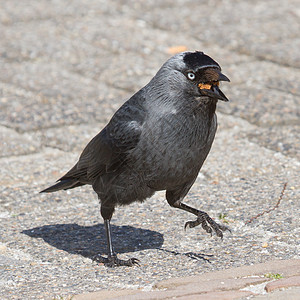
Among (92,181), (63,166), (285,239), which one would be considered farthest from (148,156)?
(63,166)

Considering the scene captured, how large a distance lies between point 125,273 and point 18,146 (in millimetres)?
2810

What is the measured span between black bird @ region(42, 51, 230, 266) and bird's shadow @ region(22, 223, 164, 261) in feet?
0.87

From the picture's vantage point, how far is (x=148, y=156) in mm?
4012

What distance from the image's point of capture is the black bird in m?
3.94

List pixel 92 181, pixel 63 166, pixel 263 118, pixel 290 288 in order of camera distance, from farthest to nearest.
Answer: pixel 263 118
pixel 63 166
pixel 92 181
pixel 290 288

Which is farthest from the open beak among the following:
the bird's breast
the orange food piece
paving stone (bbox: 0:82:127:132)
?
the orange food piece

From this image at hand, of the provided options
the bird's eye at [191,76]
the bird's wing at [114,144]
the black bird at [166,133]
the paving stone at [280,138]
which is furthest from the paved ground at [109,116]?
the bird's eye at [191,76]

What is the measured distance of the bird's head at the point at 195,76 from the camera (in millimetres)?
3873

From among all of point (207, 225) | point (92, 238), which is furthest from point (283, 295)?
point (92, 238)

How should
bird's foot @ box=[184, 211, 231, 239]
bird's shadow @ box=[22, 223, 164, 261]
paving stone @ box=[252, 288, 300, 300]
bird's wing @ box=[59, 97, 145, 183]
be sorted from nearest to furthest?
paving stone @ box=[252, 288, 300, 300] < bird's wing @ box=[59, 97, 145, 183] < bird's foot @ box=[184, 211, 231, 239] < bird's shadow @ box=[22, 223, 164, 261]

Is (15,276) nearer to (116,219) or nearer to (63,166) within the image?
(116,219)

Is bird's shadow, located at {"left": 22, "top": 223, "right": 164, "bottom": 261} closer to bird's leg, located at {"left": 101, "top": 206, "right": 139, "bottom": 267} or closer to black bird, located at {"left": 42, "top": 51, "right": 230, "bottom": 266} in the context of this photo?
bird's leg, located at {"left": 101, "top": 206, "right": 139, "bottom": 267}

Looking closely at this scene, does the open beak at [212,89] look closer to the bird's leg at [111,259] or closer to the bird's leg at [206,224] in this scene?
Answer: the bird's leg at [206,224]

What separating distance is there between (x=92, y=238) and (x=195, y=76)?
1.59m
